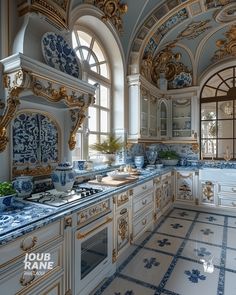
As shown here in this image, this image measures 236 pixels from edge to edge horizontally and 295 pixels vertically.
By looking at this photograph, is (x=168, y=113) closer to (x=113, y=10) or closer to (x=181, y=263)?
(x=113, y=10)

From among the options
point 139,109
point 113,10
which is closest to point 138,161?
point 139,109

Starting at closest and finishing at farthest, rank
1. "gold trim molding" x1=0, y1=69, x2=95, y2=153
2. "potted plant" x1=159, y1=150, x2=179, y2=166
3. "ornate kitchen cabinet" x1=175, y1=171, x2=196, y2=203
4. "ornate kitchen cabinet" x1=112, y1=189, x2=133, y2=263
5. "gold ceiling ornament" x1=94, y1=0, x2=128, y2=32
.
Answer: "gold trim molding" x1=0, y1=69, x2=95, y2=153 < "ornate kitchen cabinet" x1=112, y1=189, x2=133, y2=263 < "gold ceiling ornament" x1=94, y1=0, x2=128, y2=32 < "ornate kitchen cabinet" x1=175, y1=171, x2=196, y2=203 < "potted plant" x1=159, y1=150, x2=179, y2=166

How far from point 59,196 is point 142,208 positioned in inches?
48.4

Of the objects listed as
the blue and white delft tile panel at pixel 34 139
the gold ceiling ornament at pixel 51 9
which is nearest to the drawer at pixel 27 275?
the blue and white delft tile panel at pixel 34 139

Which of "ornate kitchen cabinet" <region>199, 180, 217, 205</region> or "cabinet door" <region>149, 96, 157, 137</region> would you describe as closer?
"ornate kitchen cabinet" <region>199, 180, 217, 205</region>

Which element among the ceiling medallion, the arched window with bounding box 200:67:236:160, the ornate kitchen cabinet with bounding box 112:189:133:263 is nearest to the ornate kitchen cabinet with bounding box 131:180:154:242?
the ornate kitchen cabinet with bounding box 112:189:133:263

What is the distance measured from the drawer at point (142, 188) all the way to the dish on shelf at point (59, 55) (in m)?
1.34

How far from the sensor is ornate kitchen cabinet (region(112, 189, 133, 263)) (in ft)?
6.31

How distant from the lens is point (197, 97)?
13.5 ft

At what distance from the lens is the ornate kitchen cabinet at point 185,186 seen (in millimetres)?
3774

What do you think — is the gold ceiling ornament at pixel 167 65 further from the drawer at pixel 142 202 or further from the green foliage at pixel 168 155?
the drawer at pixel 142 202

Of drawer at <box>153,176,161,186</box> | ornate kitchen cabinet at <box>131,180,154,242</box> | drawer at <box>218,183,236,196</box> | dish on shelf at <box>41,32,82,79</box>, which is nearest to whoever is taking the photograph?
dish on shelf at <box>41,32,82,79</box>

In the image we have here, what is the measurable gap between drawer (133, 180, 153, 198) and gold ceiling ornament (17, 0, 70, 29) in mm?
1802

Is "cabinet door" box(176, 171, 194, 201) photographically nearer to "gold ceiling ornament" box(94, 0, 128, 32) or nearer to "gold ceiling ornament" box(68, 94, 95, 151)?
"gold ceiling ornament" box(68, 94, 95, 151)
